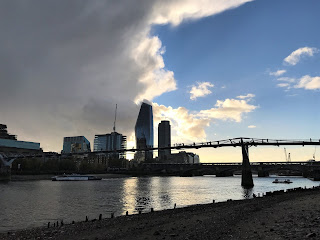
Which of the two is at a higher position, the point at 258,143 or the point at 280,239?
the point at 258,143

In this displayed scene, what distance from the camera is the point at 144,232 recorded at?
72.5 ft

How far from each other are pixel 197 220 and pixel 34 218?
77.8ft

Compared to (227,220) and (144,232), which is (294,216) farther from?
(144,232)

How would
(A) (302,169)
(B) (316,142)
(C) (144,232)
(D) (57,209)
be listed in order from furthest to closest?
(A) (302,169) < (B) (316,142) < (D) (57,209) < (C) (144,232)

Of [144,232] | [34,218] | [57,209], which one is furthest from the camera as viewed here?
[57,209]

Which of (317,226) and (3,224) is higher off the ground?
(317,226)

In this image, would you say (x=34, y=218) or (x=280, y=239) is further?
(x=34, y=218)

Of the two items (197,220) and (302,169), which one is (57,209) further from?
(302,169)

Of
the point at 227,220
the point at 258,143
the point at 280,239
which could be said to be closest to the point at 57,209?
the point at 227,220

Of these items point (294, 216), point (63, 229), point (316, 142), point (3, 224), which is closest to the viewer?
point (294, 216)

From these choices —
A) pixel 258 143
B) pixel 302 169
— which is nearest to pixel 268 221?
pixel 258 143

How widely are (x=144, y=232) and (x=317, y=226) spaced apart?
537 inches

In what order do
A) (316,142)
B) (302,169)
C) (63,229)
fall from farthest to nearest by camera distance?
(302,169) < (316,142) < (63,229)

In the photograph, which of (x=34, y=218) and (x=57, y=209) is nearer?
(x=34, y=218)
